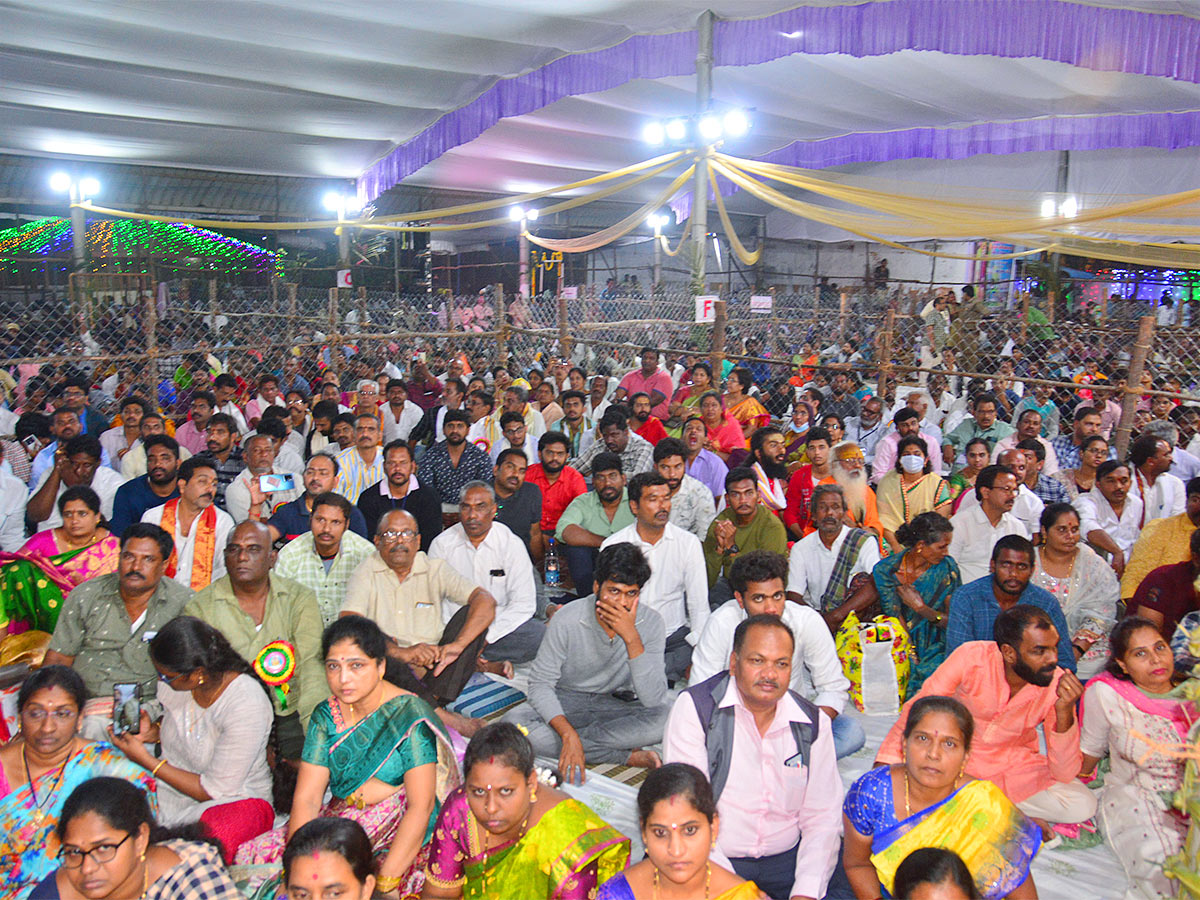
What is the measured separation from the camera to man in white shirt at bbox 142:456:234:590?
4492 millimetres

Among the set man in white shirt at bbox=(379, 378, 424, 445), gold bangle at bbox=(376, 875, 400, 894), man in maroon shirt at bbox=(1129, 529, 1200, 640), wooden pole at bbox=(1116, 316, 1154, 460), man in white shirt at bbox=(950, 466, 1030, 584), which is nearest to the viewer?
gold bangle at bbox=(376, 875, 400, 894)

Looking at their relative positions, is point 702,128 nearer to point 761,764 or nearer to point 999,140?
point 999,140

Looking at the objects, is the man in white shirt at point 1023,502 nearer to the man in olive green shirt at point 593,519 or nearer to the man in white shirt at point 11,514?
the man in olive green shirt at point 593,519

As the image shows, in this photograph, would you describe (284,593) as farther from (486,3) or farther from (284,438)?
(486,3)

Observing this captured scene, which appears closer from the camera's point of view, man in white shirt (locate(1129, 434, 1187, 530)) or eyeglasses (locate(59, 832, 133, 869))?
eyeglasses (locate(59, 832, 133, 869))

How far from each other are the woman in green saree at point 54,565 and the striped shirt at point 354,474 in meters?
1.77

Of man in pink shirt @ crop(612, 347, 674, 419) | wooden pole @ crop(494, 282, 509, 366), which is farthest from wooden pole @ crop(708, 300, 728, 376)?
wooden pole @ crop(494, 282, 509, 366)

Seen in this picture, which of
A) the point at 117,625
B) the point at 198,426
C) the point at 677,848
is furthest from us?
the point at 198,426

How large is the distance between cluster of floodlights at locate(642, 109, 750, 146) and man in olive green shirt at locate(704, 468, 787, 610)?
16.4 feet

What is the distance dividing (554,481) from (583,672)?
2.31 m

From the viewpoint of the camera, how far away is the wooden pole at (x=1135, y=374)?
19.5ft

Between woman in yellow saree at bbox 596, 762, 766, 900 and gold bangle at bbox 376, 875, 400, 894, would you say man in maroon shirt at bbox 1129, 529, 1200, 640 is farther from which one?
gold bangle at bbox 376, 875, 400, 894

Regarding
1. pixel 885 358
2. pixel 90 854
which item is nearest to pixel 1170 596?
pixel 885 358

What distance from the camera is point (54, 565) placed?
4.04 meters
